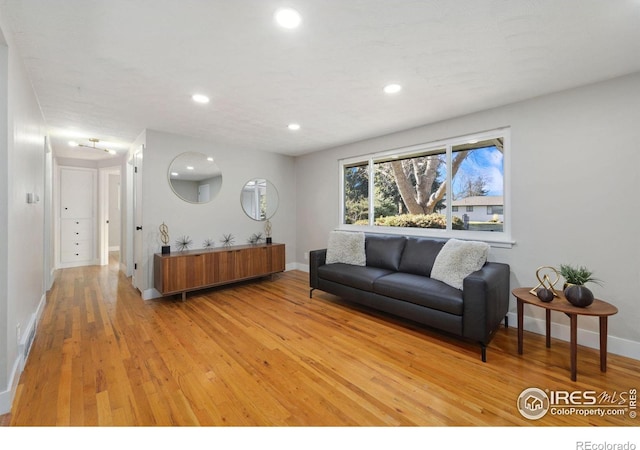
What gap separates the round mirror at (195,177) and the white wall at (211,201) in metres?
0.07

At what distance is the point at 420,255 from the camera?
3238mm

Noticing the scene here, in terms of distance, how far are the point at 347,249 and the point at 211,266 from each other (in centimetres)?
198

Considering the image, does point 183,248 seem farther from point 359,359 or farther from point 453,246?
point 453,246

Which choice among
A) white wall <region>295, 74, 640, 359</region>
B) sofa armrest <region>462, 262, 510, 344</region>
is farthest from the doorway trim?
white wall <region>295, 74, 640, 359</region>

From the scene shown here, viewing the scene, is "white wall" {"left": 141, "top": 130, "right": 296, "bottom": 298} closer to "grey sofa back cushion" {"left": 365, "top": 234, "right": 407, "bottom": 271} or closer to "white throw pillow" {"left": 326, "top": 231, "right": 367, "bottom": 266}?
"white throw pillow" {"left": 326, "top": 231, "right": 367, "bottom": 266}

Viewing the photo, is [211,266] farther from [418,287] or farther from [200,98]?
[418,287]

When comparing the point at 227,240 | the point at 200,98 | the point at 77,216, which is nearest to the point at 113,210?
the point at 77,216

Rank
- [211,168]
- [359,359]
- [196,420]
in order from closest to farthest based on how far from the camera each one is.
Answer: [196,420] → [359,359] → [211,168]

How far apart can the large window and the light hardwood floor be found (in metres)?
1.29

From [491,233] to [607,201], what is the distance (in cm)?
94

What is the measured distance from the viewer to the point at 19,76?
1.94 meters

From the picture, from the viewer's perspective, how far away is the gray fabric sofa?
2.28 metres
